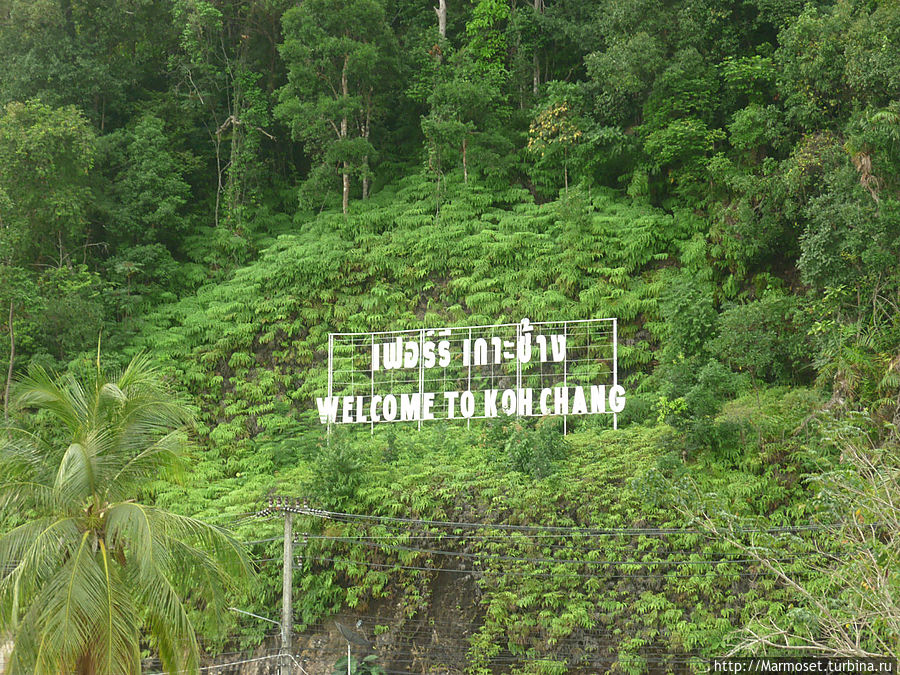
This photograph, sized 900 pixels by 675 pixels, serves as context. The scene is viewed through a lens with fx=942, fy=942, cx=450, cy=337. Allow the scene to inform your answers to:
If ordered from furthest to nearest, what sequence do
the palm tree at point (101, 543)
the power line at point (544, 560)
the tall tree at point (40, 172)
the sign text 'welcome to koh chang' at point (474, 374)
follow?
the tall tree at point (40, 172) < the sign text 'welcome to koh chang' at point (474, 374) < the power line at point (544, 560) < the palm tree at point (101, 543)

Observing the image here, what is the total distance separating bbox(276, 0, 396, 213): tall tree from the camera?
2386cm

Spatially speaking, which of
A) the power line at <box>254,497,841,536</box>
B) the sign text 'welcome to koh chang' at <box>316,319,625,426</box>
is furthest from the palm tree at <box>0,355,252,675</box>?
the sign text 'welcome to koh chang' at <box>316,319,625,426</box>

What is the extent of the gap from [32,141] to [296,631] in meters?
13.4

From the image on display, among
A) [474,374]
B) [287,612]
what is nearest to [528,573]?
[287,612]

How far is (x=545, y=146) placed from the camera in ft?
77.0

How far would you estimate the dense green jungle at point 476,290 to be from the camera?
14.5 m

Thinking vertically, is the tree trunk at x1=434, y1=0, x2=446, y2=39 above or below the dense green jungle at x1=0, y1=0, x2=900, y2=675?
above

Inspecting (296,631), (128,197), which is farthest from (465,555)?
(128,197)

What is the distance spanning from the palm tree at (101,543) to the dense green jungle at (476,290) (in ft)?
0.24

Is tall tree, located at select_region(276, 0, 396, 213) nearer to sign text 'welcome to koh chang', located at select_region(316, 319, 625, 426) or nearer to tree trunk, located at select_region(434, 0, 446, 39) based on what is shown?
tree trunk, located at select_region(434, 0, 446, 39)

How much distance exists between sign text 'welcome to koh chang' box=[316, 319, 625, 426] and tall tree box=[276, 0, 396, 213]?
533 centimetres

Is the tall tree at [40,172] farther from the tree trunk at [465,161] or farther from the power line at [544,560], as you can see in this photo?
the power line at [544,560]

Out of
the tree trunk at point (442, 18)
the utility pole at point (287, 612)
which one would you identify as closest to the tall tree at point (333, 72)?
the tree trunk at point (442, 18)

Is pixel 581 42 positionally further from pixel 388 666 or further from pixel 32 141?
pixel 388 666
